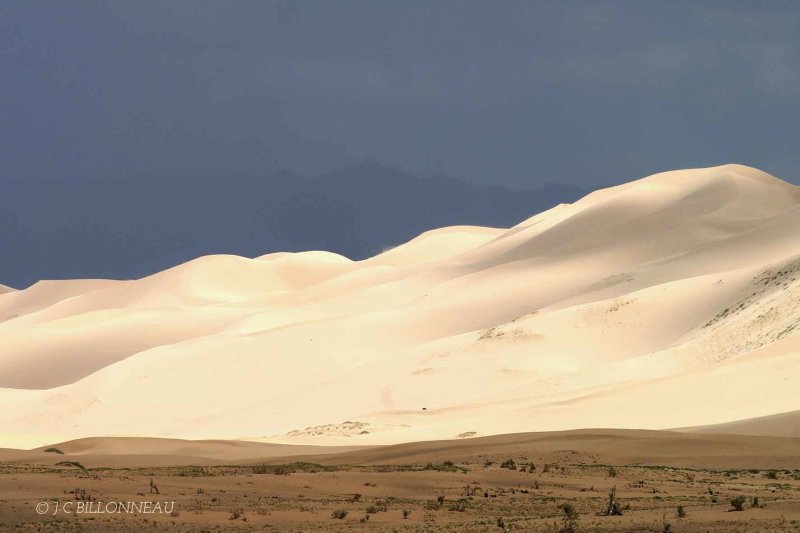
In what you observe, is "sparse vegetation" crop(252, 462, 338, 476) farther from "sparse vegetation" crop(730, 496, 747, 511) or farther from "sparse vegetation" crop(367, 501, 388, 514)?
"sparse vegetation" crop(730, 496, 747, 511)

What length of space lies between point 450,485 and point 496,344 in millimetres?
34232

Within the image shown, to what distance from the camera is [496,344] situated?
57.3 m

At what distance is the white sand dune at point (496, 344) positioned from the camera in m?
39.6

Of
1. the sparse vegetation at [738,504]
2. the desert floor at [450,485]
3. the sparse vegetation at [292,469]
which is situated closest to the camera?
the desert floor at [450,485]

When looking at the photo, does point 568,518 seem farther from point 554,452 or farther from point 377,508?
point 554,452

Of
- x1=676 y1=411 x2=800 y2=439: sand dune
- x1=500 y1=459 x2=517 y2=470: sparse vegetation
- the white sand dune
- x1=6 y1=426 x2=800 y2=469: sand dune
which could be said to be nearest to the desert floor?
x1=6 y1=426 x2=800 y2=469: sand dune

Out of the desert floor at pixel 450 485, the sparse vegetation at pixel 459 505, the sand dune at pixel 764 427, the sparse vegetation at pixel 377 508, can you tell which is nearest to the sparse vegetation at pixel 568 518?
the desert floor at pixel 450 485

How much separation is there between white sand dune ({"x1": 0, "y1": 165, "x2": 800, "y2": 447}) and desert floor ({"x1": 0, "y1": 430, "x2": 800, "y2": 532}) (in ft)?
19.8

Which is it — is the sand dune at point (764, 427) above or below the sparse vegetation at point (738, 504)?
above

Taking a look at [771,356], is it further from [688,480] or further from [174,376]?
[174,376]

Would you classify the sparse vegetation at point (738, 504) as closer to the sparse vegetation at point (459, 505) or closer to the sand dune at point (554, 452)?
the sparse vegetation at point (459, 505)

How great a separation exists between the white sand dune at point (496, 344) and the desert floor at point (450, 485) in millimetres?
6050

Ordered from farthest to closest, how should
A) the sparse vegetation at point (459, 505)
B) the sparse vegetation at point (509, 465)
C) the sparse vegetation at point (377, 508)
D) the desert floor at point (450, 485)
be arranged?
the sparse vegetation at point (509, 465) < the sparse vegetation at point (459, 505) < the sparse vegetation at point (377, 508) < the desert floor at point (450, 485)

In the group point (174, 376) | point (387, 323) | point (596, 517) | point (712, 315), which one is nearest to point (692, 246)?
point (387, 323)
